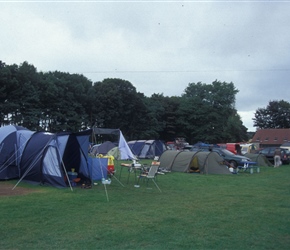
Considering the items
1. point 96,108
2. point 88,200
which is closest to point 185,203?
point 88,200

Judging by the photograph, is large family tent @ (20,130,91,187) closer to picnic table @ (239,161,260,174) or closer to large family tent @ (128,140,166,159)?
picnic table @ (239,161,260,174)

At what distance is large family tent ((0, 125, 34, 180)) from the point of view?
14.3 metres

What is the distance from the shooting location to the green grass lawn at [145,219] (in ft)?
19.1

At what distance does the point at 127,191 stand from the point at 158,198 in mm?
1752

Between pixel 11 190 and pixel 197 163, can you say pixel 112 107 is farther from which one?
pixel 11 190

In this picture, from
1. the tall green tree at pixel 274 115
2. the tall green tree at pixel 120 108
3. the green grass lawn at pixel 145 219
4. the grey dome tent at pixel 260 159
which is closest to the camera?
the green grass lawn at pixel 145 219

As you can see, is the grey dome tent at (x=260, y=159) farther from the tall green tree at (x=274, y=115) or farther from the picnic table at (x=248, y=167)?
the tall green tree at (x=274, y=115)

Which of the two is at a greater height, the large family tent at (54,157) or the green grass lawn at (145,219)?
the large family tent at (54,157)

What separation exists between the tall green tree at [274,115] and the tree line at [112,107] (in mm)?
6251

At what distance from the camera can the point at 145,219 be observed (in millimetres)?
7512

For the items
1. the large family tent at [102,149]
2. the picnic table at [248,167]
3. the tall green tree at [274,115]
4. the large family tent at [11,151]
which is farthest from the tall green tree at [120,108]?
the tall green tree at [274,115]

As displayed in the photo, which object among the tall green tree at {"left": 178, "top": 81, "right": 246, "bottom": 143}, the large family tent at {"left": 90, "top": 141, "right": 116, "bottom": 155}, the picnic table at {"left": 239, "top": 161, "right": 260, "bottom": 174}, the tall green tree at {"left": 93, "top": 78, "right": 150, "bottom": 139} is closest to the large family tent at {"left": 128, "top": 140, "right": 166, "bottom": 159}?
the large family tent at {"left": 90, "top": 141, "right": 116, "bottom": 155}

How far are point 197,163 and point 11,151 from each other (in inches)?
406

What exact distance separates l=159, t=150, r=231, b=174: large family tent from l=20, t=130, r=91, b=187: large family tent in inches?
305
